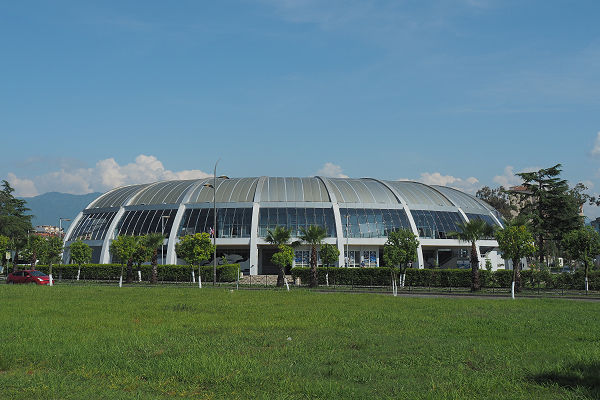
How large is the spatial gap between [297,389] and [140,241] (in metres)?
47.9

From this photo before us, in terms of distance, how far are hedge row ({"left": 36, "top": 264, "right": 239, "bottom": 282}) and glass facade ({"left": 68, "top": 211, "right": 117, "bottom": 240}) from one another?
6.48 meters

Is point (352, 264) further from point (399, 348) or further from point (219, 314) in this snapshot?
point (399, 348)

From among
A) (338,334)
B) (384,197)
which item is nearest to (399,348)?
(338,334)

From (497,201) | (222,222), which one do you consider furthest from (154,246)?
(497,201)

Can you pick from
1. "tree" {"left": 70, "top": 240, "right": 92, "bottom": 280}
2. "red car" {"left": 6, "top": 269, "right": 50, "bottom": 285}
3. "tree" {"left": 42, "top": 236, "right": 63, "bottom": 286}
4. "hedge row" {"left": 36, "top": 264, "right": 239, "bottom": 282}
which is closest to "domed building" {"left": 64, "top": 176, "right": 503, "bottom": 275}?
"hedge row" {"left": 36, "top": 264, "right": 239, "bottom": 282}

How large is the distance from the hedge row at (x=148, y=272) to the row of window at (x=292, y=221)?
656 cm

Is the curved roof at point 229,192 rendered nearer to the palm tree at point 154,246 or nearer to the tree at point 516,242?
the palm tree at point 154,246

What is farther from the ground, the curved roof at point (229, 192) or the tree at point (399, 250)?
Answer: the curved roof at point (229, 192)

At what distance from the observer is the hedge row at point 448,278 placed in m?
48.8

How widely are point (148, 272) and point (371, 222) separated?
2690 centimetres

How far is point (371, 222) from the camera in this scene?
→ 67562 millimetres

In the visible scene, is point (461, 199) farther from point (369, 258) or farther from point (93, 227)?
point (93, 227)

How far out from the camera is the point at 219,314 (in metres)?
22.0

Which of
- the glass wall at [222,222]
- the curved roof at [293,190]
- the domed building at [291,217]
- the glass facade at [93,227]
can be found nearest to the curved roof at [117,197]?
the domed building at [291,217]
